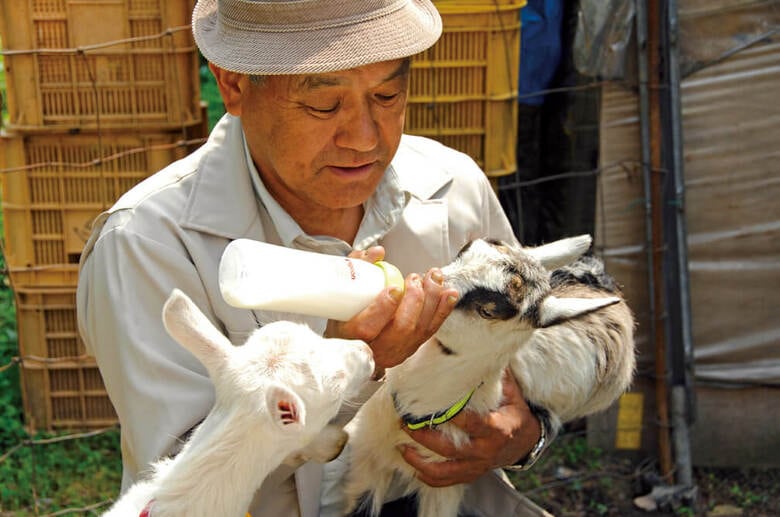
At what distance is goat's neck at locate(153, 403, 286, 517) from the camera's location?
2.38m

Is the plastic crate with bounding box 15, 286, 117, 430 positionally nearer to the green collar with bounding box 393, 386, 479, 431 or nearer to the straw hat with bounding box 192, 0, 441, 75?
the green collar with bounding box 393, 386, 479, 431

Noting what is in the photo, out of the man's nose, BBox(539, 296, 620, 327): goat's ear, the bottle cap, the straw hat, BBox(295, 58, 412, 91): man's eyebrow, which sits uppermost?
the straw hat

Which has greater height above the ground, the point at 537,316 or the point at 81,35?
the point at 81,35

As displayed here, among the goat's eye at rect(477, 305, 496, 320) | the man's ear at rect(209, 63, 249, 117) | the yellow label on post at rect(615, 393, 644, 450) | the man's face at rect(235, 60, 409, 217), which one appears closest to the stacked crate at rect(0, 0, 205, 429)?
the man's ear at rect(209, 63, 249, 117)

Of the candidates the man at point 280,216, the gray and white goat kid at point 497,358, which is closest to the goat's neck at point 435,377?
the gray and white goat kid at point 497,358

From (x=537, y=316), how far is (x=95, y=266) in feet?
4.30

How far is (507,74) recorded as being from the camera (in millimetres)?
5156

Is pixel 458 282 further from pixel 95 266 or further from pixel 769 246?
pixel 769 246

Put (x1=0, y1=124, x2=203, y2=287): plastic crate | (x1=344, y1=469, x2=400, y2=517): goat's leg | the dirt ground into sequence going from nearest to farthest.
→ (x1=344, y1=469, x2=400, y2=517): goat's leg, (x1=0, y1=124, x2=203, y2=287): plastic crate, the dirt ground

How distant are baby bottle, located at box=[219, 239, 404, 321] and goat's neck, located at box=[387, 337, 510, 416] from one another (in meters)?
0.59

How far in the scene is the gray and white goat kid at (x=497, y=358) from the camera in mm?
2918

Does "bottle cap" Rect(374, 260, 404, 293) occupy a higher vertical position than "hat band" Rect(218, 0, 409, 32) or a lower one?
lower

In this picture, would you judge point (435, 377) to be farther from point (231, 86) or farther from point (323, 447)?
point (231, 86)

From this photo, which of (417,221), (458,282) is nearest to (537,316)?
(458,282)
